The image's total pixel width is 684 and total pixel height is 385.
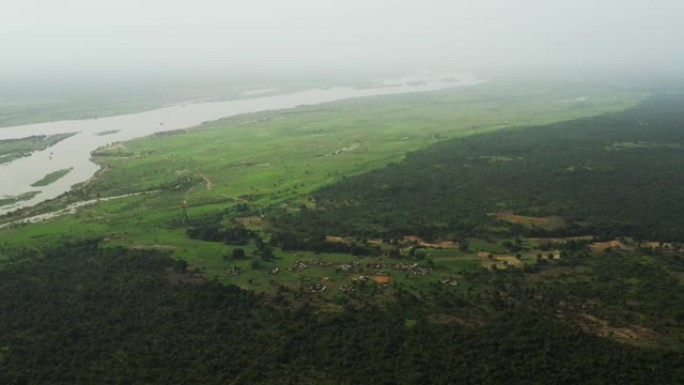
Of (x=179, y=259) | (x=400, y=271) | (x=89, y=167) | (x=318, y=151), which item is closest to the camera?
(x=400, y=271)

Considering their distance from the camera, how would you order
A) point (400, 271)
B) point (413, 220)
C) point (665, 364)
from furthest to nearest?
1. point (413, 220)
2. point (400, 271)
3. point (665, 364)

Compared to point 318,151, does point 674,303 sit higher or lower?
lower

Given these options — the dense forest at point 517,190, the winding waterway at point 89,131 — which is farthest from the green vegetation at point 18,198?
the dense forest at point 517,190

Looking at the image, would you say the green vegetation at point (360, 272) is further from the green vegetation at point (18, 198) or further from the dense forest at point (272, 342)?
the green vegetation at point (18, 198)

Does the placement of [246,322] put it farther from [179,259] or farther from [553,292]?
[553,292]

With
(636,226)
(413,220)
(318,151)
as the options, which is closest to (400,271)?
(413,220)

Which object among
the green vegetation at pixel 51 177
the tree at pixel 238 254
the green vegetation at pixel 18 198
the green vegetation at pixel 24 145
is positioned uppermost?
the green vegetation at pixel 24 145

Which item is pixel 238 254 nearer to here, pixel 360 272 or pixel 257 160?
pixel 360 272
